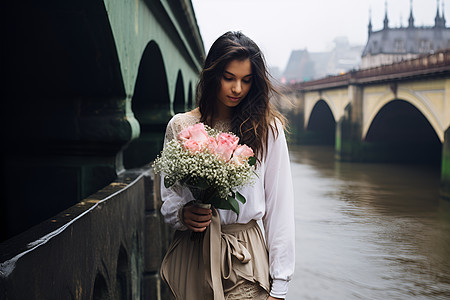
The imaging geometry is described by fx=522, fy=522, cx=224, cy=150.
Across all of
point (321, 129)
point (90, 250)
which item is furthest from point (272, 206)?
point (321, 129)

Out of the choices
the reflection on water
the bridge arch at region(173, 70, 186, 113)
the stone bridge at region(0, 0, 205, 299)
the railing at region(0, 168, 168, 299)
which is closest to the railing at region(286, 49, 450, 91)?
the bridge arch at region(173, 70, 186, 113)

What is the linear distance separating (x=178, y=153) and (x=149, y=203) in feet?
8.85

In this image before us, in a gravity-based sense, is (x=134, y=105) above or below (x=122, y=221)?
above

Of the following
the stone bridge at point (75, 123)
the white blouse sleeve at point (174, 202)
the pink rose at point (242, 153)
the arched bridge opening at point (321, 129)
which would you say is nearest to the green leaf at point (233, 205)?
the pink rose at point (242, 153)

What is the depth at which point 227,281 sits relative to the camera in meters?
1.95

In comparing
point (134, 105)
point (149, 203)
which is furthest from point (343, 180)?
point (149, 203)

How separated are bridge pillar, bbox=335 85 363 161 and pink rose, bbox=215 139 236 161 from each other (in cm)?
2575

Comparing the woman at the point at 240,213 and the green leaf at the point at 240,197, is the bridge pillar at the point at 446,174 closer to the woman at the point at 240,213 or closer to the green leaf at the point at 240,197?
the woman at the point at 240,213

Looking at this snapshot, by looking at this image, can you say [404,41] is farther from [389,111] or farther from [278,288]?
[278,288]

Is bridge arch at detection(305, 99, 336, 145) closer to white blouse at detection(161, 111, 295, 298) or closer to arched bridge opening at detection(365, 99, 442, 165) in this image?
arched bridge opening at detection(365, 99, 442, 165)

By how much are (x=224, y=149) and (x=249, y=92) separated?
1.35ft

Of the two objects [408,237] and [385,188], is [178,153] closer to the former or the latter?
[408,237]

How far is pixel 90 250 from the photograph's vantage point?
2.25 metres

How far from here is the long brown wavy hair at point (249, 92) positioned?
2.05m
